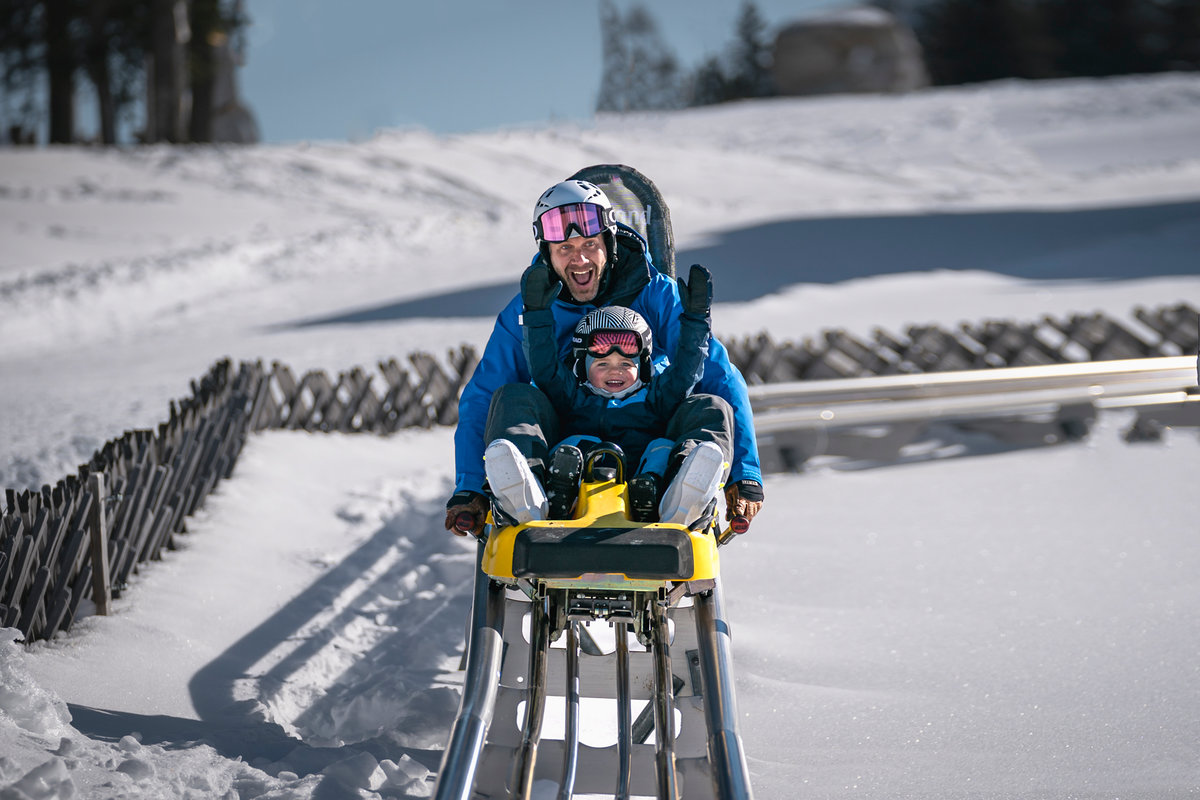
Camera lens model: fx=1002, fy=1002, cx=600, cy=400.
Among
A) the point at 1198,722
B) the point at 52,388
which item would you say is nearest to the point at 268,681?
the point at 1198,722

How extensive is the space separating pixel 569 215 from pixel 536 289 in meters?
0.36

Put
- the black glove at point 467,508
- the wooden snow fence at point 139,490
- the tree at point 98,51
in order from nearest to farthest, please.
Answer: the black glove at point 467,508 < the wooden snow fence at point 139,490 < the tree at point 98,51

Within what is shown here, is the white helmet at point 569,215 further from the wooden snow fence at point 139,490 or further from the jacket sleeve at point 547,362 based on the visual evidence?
the wooden snow fence at point 139,490

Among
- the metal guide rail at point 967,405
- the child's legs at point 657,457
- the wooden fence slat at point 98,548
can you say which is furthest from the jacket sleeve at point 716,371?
the metal guide rail at point 967,405

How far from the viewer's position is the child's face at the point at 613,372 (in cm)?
300

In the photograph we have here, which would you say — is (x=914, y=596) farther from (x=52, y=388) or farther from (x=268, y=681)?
(x=52, y=388)

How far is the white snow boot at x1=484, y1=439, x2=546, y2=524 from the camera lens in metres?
2.60

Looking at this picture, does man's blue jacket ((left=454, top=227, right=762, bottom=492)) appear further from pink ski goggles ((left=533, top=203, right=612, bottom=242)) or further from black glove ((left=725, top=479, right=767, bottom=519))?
pink ski goggles ((left=533, top=203, right=612, bottom=242))

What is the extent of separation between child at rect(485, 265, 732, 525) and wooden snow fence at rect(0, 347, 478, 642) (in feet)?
5.44

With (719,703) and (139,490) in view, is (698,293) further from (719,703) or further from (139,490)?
(139,490)

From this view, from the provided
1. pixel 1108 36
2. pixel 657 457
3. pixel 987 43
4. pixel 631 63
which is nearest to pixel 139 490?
pixel 657 457

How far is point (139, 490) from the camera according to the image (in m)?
3.87

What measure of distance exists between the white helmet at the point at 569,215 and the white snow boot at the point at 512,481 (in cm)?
91

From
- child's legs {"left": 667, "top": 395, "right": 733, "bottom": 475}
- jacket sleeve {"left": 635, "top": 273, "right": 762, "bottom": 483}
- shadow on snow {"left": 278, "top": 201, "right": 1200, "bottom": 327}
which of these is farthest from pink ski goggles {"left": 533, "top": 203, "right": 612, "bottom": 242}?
shadow on snow {"left": 278, "top": 201, "right": 1200, "bottom": 327}
